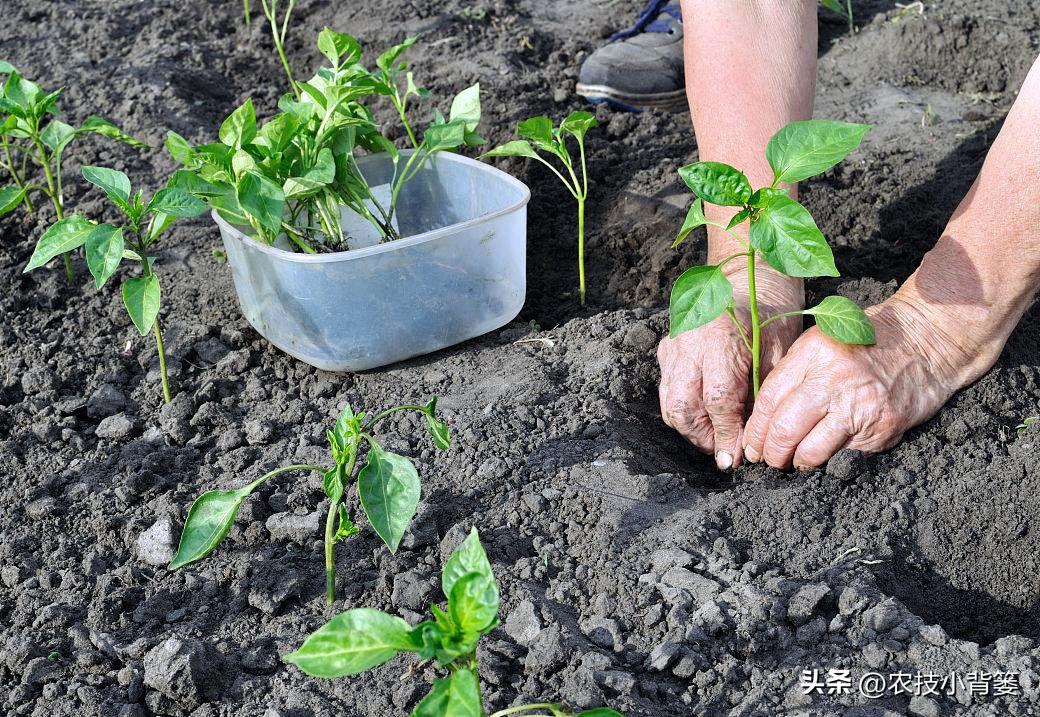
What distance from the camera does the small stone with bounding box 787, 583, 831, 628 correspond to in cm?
162

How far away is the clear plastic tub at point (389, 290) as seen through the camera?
2.13 metres

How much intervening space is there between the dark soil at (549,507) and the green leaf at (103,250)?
1.23 feet

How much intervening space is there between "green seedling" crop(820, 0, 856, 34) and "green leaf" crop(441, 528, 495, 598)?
2849 millimetres

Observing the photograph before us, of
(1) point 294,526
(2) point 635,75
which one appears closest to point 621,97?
(2) point 635,75

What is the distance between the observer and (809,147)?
5.58ft

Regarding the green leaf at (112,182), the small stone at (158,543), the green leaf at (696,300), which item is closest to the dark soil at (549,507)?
the small stone at (158,543)

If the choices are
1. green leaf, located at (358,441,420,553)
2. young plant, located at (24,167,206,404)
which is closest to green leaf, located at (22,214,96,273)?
young plant, located at (24,167,206,404)

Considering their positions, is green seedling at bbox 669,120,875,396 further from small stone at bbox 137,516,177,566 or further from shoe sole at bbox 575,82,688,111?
shoe sole at bbox 575,82,688,111

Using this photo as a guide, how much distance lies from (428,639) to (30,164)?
255 cm

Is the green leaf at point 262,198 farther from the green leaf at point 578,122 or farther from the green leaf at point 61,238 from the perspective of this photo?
the green leaf at point 578,122

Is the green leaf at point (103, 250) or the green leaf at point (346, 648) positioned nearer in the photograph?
the green leaf at point (346, 648)

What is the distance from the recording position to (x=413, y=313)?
2.24 m

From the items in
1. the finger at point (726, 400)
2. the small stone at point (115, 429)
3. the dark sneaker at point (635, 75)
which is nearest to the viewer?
the finger at point (726, 400)

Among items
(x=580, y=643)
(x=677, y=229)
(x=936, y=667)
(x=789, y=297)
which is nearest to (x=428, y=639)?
(x=580, y=643)
